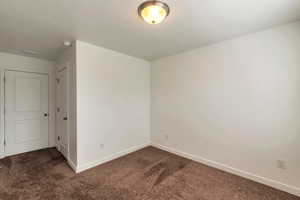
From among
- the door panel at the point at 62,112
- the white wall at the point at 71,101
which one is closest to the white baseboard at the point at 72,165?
the white wall at the point at 71,101

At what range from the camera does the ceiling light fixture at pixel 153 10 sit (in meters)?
1.46

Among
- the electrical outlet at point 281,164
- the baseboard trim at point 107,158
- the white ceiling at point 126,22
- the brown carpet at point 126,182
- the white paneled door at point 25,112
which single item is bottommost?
the brown carpet at point 126,182

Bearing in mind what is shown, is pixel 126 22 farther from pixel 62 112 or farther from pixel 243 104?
pixel 62 112

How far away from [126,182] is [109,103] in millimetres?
1528

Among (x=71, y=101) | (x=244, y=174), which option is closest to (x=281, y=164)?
(x=244, y=174)

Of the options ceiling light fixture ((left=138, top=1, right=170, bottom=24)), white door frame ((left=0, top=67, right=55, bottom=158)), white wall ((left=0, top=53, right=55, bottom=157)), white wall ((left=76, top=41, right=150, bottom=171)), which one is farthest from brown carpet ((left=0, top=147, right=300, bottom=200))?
ceiling light fixture ((left=138, top=1, right=170, bottom=24))

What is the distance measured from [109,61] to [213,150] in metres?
2.77

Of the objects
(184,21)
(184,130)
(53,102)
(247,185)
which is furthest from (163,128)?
(53,102)

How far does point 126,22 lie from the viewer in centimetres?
189

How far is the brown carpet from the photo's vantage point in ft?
6.14

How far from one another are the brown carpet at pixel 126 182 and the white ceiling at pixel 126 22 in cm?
232

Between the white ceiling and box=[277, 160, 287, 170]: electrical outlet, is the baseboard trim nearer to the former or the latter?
the white ceiling

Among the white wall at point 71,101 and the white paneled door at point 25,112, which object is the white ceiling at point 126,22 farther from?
the white paneled door at point 25,112

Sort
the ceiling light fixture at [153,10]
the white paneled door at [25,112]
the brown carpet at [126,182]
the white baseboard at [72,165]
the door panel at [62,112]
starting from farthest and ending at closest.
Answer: the white paneled door at [25,112], the door panel at [62,112], the white baseboard at [72,165], the brown carpet at [126,182], the ceiling light fixture at [153,10]
